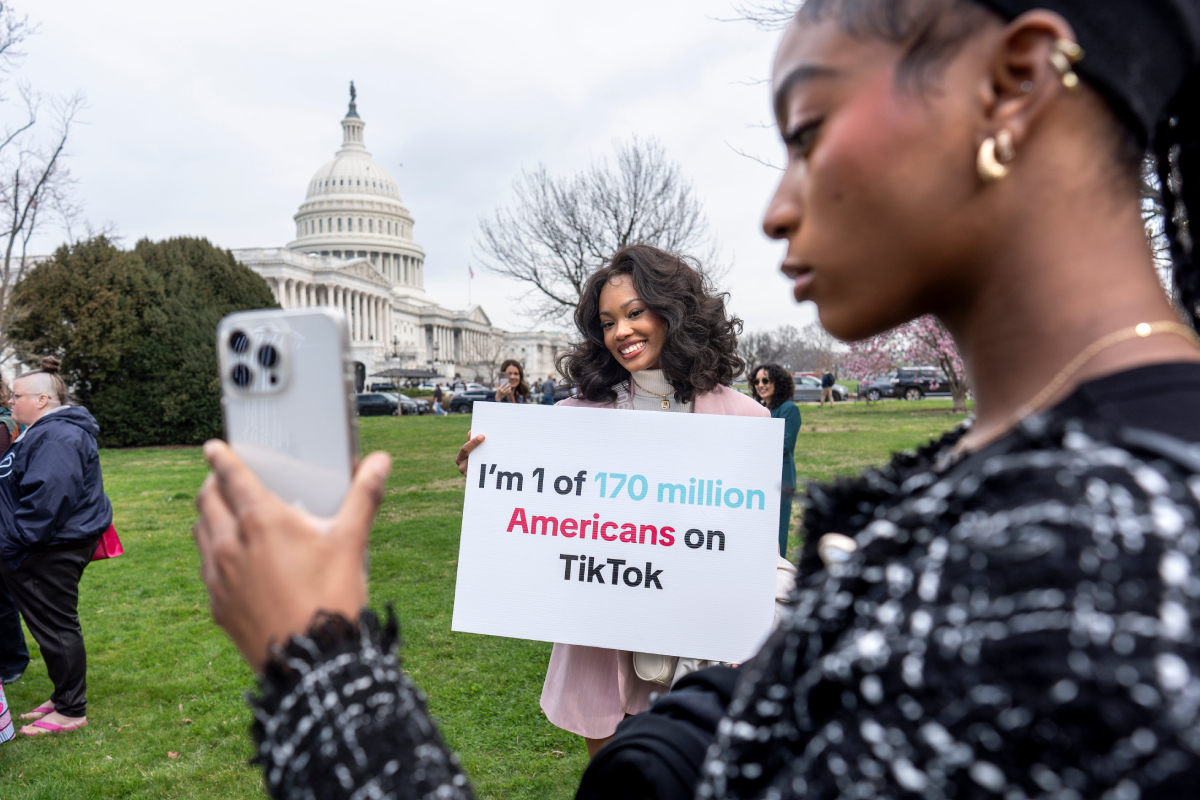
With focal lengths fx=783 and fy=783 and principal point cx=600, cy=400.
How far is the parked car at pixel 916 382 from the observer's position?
44094mm

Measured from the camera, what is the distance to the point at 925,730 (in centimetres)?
61

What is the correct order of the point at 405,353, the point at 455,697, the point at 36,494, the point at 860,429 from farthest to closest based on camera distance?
the point at 405,353 → the point at 860,429 → the point at 455,697 → the point at 36,494

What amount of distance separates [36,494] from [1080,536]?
638 cm

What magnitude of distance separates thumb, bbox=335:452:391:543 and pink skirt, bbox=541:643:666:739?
2474 mm

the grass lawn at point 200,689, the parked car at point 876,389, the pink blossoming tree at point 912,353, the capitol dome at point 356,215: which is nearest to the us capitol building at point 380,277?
the capitol dome at point 356,215

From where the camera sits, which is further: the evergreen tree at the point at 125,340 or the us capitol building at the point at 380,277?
the us capitol building at the point at 380,277

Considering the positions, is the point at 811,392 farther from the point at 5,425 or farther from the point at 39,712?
the point at 39,712

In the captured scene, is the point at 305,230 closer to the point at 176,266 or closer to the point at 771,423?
the point at 176,266

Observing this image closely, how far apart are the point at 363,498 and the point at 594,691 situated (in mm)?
2576

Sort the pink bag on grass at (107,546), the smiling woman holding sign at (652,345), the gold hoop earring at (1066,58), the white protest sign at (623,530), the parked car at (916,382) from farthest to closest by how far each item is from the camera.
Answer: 1. the parked car at (916,382)
2. the pink bag on grass at (107,546)
3. the smiling woman holding sign at (652,345)
4. the white protest sign at (623,530)
5. the gold hoop earring at (1066,58)

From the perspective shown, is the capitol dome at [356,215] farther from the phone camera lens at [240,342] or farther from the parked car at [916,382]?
the phone camera lens at [240,342]

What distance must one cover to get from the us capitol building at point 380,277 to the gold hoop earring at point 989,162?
8276cm

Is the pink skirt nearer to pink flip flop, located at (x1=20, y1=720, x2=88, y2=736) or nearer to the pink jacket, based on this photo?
the pink jacket

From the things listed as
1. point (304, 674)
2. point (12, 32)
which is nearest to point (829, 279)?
point (304, 674)
